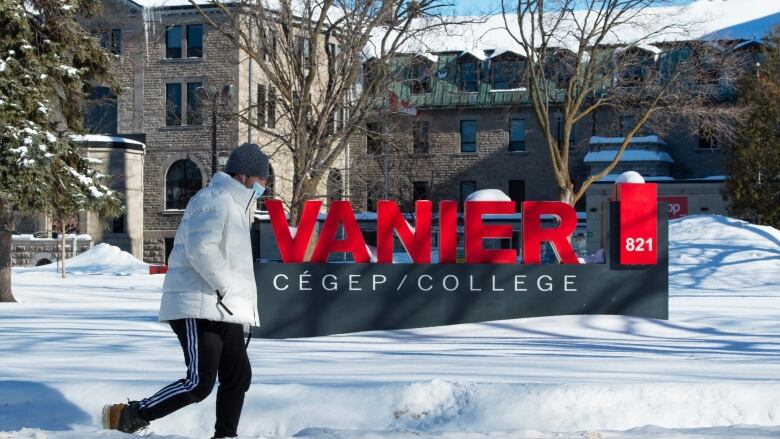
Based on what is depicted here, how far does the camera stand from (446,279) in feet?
51.7

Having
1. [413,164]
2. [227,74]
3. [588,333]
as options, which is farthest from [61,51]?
[413,164]

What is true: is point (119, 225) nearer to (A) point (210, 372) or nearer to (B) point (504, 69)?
(B) point (504, 69)

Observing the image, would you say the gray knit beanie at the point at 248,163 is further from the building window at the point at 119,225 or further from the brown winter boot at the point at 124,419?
the building window at the point at 119,225

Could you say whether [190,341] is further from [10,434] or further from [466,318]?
[466,318]

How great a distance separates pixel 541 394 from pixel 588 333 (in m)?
7.58

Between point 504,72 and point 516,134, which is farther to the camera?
point 516,134

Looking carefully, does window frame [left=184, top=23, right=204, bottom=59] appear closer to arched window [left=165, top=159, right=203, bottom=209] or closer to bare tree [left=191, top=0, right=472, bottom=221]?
arched window [left=165, top=159, right=203, bottom=209]

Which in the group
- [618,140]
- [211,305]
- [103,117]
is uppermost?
[103,117]

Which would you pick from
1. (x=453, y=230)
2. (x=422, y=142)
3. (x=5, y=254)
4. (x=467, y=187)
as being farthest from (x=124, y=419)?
(x=467, y=187)

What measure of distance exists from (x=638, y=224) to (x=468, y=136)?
40.9 metres

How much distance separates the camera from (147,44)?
Result: 166 feet

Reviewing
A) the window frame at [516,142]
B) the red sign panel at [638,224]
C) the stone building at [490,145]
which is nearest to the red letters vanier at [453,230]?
the red sign panel at [638,224]

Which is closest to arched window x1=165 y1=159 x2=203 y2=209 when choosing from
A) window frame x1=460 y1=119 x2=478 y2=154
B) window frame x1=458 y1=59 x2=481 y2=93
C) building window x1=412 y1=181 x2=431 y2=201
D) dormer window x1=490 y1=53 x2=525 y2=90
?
building window x1=412 y1=181 x2=431 y2=201

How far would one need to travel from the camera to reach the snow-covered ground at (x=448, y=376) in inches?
293
